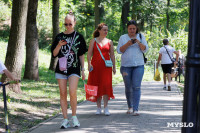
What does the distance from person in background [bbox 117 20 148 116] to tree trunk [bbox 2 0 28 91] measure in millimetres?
3645

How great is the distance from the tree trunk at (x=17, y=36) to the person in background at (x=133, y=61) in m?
3.64

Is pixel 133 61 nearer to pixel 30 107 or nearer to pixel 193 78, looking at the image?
pixel 30 107

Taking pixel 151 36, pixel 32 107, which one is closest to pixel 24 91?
pixel 32 107

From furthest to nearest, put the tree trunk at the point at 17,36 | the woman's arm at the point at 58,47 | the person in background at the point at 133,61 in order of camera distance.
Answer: the tree trunk at the point at 17,36 → the person in background at the point at 133,61 → the woman's arm at the point at 58,47

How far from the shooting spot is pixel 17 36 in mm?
11195

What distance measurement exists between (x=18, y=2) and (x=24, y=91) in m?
2.83

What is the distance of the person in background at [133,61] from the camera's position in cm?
866

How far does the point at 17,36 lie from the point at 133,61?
4084 mm

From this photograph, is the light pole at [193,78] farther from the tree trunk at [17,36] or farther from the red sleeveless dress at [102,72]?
the tree trunk at [17,36]

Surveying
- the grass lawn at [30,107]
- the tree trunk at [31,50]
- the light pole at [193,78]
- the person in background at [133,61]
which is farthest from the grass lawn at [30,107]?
the light pole at [193,78]

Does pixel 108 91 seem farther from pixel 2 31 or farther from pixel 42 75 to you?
pixel 2 31

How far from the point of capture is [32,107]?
32.0 ft

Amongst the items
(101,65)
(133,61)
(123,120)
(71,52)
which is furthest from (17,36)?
(123,120)

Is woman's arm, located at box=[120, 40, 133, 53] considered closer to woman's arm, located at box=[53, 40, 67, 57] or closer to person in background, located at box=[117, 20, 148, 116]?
person in background, located at box=[117, 20, 148, 116]
